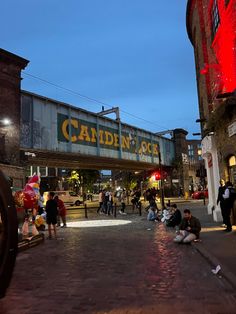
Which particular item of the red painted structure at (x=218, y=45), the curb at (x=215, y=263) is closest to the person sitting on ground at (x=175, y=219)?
the curb at (x=215, y=263)

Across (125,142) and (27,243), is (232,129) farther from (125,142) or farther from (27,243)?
(125,142)

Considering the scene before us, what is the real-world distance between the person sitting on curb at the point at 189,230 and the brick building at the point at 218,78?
3.73 meters

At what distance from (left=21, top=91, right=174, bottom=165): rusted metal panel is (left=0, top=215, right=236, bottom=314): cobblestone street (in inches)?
589

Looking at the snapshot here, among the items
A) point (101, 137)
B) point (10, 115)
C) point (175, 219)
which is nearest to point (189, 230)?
point (175, 219)

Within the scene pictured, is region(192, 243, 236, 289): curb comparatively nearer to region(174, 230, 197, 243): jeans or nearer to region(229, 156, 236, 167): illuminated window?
region(174, 230, 197, 243): jeans

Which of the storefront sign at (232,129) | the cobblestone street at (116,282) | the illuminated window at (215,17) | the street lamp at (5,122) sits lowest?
the cobblestone street at (116,282)

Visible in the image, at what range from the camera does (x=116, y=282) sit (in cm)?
646

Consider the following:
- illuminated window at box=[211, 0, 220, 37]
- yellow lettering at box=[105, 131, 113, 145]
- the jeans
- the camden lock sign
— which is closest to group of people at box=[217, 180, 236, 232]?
the jeans

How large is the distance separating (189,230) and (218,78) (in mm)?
7251

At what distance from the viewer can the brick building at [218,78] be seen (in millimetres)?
12633

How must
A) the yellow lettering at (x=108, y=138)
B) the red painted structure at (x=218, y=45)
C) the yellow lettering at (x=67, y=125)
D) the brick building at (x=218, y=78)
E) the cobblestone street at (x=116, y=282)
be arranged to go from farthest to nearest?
1. the yellow lettering at (x=108, y=138)
2. the yellow lettering at (x=67, y=125)
3. the brick building at (x=218, y=78)
4. the red painted structure at (x=218, y=45)
5. the cobblestone street at (x=116, y=282)

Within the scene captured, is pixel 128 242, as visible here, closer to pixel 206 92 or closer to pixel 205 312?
pixel 205 312

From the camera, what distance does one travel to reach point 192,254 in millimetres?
9180

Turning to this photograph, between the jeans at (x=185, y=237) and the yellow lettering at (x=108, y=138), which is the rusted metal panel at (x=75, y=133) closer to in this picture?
the yellow lettering at (x=108, y=138)
